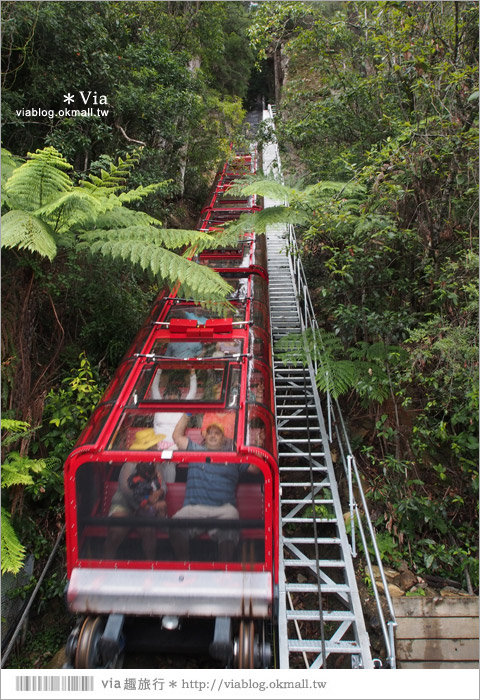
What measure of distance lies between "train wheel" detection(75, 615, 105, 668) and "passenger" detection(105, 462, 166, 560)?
1.70 feet

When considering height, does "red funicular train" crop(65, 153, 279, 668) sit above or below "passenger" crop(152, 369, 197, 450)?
below

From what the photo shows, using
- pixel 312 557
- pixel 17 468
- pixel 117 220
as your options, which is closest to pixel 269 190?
pixel 117 220

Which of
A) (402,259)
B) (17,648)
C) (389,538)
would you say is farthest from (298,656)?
(402,259)

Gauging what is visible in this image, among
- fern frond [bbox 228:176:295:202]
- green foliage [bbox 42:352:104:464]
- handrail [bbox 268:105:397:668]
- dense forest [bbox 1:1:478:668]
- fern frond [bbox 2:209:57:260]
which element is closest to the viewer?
fern frond [bbox 2:209:57:260]

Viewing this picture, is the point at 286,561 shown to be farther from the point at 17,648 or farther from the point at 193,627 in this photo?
the point at 17,648

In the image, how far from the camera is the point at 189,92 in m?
8.17

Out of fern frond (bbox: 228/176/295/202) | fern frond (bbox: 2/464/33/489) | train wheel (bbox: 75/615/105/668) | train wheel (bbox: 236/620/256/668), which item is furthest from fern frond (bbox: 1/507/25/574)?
fern frond (bbox: 228/176/295/202)

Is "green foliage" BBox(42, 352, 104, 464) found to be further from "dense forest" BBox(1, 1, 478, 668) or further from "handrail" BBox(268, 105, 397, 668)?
"handrail" BBox(268, 105, 397, 668)

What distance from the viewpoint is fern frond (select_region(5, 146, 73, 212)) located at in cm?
392

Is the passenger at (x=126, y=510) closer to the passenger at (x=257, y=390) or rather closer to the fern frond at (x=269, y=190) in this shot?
the passenger at (x=257, y=390)

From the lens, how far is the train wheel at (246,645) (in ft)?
10.4

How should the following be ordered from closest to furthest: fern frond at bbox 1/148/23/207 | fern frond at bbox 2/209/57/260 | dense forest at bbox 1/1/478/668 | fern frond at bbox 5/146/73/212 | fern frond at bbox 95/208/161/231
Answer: fern frond at bbox 2/209/57/260 < fern frond at bbox 5/146/73/212 < fern frond at bbox 1/148/23/207 < dense forest at bbox 1/1/478/668 < fern frond at bbox 95/208/161/231

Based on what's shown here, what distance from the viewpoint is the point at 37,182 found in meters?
4.03

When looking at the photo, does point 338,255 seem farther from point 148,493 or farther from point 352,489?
point 148,493
